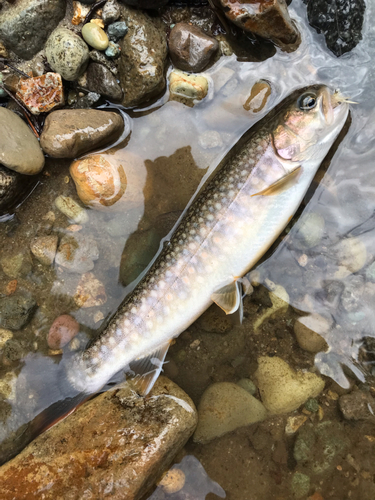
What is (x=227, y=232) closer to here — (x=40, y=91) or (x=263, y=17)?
(x=263, y=17)

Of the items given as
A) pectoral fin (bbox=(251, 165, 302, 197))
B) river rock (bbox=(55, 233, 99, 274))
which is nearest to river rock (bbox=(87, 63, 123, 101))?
river rock (bbox=(55, 233, 99, 274))

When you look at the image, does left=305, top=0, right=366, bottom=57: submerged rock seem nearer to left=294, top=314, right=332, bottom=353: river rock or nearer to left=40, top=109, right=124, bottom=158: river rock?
left=40, top=109, right=124, bottom=158: river rock

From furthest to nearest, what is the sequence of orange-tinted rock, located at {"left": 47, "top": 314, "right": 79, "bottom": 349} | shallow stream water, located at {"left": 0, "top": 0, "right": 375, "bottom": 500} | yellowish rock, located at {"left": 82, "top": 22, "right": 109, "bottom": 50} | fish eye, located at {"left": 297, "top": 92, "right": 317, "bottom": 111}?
1. orange-tinted rock, located at {"left": 47, "top": 314, "right": 79, "bottom": 349}
2. shallow stream water, located at {"left": 0, "top": 0, "right": 375, "bottom": 500}
3. yellowish rock, located at {"left": 82, "top": 22, "right": 109, "bottom": 50}
4. fish eye, located at {"left": 297, "top": 92, "right": 317, "bottom": 111}

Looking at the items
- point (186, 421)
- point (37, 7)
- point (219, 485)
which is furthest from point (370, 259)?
point (37, 7)

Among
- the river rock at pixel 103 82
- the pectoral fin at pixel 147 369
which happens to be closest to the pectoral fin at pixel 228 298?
the pectoral fin at pixel 147 369

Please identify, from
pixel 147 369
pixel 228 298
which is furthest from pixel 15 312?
pixel 228 298

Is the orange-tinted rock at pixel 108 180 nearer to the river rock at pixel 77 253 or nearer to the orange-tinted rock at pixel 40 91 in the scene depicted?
the river rock at pixel 77 253

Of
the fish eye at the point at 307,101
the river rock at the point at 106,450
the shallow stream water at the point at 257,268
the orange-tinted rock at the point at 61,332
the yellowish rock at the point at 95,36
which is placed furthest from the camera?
the orange-tinted rock at the point at 61,332
